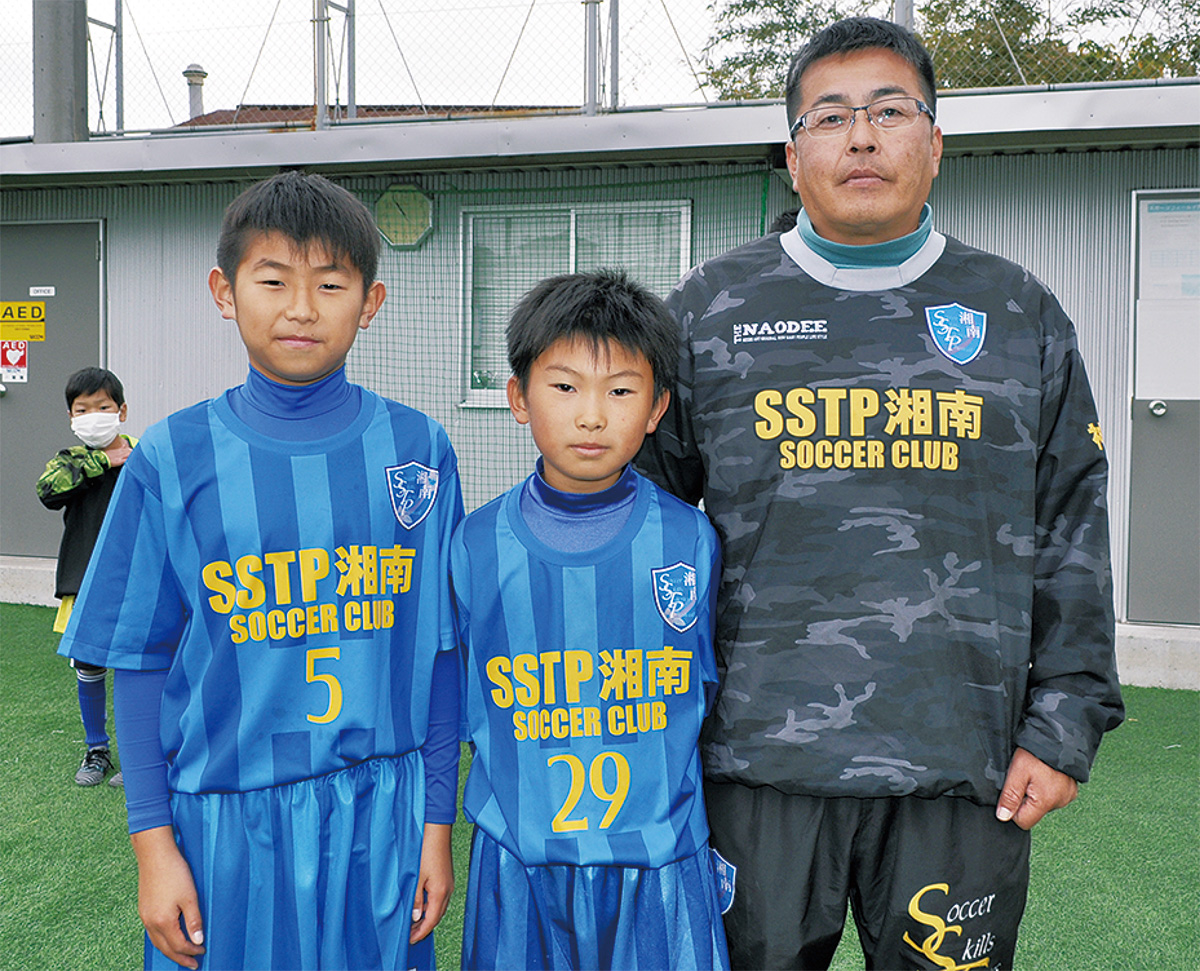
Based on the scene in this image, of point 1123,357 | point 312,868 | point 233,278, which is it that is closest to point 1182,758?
point 1123,357

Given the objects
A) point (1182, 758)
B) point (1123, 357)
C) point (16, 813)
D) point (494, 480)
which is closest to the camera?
point (16, 813)

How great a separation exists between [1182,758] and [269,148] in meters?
5.84

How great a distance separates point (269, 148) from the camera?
6148 millimetres

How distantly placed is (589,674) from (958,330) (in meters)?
0.77

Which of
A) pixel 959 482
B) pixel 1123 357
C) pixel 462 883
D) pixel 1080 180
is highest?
pixel 1080 180

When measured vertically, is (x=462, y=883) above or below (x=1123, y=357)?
below

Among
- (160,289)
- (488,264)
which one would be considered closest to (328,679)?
(488,264)

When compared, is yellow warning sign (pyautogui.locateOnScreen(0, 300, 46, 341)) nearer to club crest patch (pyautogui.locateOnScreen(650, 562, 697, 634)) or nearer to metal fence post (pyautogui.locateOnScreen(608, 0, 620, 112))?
metal fence post (pyautogui.locateOnScreen(608, 0, 620, 112))

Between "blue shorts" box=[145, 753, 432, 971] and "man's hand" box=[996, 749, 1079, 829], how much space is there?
2.95ft

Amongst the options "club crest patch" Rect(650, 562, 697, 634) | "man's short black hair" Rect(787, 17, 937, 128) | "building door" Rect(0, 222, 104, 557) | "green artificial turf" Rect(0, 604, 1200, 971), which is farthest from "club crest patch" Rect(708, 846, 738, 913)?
"building door" Rect(0, 222, 104, 557)

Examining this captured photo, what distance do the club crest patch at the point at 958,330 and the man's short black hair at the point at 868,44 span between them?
0.31 m

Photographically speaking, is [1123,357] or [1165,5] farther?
[1165,5]

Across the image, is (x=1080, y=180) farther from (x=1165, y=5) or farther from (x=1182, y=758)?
(x=1182, y=758)

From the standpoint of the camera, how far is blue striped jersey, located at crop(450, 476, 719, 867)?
145 cm
